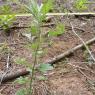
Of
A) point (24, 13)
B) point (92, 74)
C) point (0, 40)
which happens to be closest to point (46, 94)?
point (92, 74)

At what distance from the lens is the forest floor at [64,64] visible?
227cm

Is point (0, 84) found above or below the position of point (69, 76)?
above

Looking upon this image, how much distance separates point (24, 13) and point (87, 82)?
1842 millimetres

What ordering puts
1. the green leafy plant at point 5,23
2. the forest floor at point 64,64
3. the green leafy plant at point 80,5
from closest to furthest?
the forest floor at point 64,64, the green leafy plant at point 5,23, the green leafy plant at point 80,5

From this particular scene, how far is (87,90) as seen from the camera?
7.50 ft

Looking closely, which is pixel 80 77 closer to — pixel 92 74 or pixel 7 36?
pixel 92 74

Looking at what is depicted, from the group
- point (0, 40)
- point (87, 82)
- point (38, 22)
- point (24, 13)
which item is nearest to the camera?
point (38, 22)

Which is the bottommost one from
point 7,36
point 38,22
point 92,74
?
point 92,74

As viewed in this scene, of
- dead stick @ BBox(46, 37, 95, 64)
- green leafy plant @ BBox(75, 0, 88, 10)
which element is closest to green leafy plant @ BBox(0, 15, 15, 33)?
dead stick @ BBox(46, 37, 95, 64)

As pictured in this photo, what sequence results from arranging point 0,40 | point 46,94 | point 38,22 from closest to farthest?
point 38,22 → point 46,94 → point 0,40

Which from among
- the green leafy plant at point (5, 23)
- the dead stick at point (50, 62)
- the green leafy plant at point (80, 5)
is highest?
the green leafy plant at point (5, 23)

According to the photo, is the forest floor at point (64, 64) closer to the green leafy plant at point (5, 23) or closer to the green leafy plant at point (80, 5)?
the green leafy plant at point (5, 23)

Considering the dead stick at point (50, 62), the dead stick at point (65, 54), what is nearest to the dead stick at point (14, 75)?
the dead stick at point (50, 62)

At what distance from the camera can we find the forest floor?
89.3 inches
